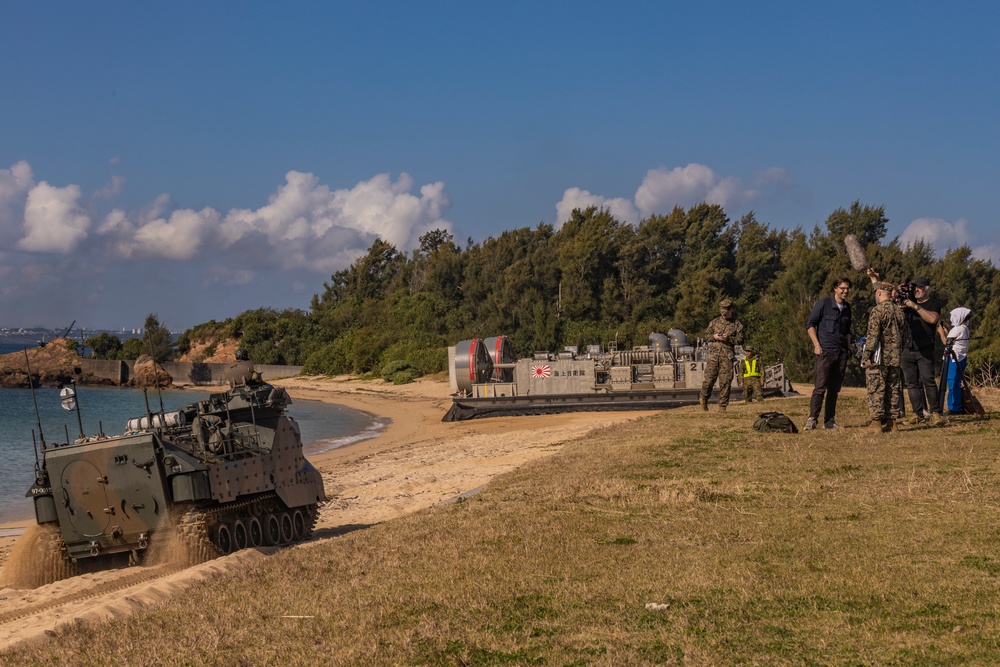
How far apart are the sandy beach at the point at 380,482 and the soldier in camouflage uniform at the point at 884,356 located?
5942mm

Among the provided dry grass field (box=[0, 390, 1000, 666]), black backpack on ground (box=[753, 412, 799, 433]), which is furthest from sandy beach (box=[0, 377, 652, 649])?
black backpack on ground (box=[753, 412, 799, 433])

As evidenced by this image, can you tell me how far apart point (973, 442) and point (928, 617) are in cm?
721

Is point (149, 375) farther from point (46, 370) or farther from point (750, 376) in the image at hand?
point (750, 376)

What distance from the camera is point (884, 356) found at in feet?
43.3

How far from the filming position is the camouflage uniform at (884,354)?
13109 millimetres

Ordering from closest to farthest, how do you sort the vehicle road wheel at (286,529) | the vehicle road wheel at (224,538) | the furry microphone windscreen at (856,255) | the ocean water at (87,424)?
the vehicle road wheel at (224,538)
the furry microphone windscreen at (856,255)
the vehicle road wheel at (286,529)
the ocean water at (87,424)

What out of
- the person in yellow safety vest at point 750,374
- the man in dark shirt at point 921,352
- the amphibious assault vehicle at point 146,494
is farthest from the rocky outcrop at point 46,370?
the man in dark shirt at point 921,352

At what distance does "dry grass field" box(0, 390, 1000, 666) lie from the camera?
17.8ft

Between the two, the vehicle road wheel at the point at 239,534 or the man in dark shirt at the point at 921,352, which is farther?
the man in dark shirt at the point at 921,352

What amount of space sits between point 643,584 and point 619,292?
63.4 metres

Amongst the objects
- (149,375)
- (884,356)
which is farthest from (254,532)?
(149,375)

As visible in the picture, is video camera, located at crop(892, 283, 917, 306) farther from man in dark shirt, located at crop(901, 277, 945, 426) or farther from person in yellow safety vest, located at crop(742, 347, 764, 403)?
person in yellow safety vest, located at crop(742, 347, 764, 403)

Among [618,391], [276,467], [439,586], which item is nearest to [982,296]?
[618,391]

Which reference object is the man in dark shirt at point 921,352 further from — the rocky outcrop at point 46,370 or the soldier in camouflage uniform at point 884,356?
the rocky outcrop at point 46,370
